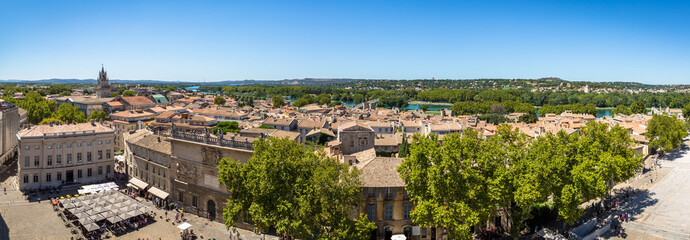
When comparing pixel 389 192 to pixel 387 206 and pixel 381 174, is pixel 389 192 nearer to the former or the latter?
pixel 387 206

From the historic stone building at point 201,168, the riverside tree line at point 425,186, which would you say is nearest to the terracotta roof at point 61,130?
the historic stone building at point 201,168

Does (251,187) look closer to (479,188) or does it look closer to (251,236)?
(251,236)

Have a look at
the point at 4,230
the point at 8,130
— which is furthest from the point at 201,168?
the point at 8,130

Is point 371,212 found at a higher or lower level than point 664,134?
lower

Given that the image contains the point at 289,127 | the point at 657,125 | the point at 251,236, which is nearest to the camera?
the point at 251,236

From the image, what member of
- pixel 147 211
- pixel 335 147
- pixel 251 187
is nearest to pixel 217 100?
pixel 335 147

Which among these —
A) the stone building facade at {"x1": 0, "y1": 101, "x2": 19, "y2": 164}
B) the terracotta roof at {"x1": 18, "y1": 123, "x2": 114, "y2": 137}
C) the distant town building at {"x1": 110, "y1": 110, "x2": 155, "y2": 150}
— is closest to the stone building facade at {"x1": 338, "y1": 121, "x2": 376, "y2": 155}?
the terracotta roof at {"x1": 18, "y1": 123, "x2": 114, "y2": 137}

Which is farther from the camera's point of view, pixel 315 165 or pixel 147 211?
pixel 147 211
